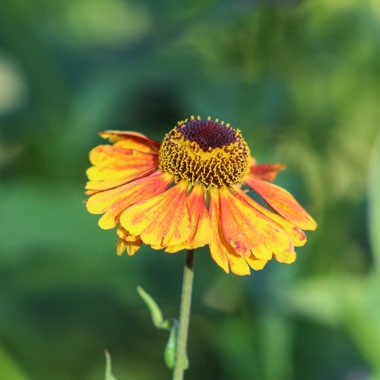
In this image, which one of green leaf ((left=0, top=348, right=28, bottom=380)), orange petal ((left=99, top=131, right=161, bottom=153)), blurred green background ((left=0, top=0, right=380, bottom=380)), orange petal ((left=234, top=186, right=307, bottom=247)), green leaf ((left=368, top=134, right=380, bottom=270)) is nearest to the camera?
Answer: orange petal ((left=234, top=186, right=307, bottom=247))

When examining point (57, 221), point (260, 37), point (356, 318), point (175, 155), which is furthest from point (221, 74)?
point (175, 155)

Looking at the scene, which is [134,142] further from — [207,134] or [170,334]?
[170,334]

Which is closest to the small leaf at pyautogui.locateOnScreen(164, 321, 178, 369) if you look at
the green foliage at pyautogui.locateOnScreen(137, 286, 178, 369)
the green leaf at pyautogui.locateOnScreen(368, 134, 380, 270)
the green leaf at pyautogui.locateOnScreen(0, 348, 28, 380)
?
the green foliage at pyautogui.locateOnScreen(137, 286, 178, 369)

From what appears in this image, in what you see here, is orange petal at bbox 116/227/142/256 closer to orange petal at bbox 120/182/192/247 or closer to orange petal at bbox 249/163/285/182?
orange petal at bbox 120/182/192/247

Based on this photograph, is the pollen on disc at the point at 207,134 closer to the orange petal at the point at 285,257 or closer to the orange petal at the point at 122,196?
the orange petal at the point at 122,196

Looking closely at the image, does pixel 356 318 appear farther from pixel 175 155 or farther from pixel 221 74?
pixel 221 74

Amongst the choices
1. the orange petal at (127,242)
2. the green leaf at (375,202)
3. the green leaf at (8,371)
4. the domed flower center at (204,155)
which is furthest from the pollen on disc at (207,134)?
the green leaf at (8,371)

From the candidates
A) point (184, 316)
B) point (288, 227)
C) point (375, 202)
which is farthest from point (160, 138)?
point (184, 316)
